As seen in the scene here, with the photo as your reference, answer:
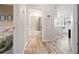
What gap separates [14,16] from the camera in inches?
51.4

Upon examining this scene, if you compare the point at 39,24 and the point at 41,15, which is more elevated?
the point at 41,15

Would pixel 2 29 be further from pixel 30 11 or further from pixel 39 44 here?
pixel 39 44

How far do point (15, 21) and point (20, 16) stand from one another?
0.10 m

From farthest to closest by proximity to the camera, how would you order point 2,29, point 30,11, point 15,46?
point 30,11
point 15,46
point 2,29

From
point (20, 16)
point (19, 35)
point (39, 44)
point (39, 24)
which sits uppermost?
point (20, 16)

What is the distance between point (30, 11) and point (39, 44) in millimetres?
499

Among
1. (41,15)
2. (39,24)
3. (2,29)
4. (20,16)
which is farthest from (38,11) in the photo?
(2,29)

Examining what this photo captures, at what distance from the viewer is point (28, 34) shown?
151cm

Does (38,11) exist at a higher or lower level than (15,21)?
higher

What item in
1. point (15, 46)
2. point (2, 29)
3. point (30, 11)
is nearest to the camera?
point (2, 29)

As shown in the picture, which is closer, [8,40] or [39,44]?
[8,40]

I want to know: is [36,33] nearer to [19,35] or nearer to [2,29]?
[19,35]

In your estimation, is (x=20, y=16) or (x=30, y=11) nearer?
(x=20, y=16)

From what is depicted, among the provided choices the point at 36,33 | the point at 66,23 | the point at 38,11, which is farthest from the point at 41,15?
the point at 66,23
